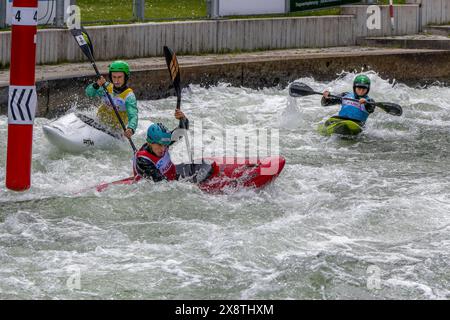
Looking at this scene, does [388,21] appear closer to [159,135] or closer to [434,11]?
[434,11]

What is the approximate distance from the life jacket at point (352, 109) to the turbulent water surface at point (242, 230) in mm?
447

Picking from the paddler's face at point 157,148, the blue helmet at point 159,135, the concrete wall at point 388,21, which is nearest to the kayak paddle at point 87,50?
the paddler's face at point 157,148

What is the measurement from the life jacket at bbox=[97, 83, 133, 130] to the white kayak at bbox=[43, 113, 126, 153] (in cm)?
11

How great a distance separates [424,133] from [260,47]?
4399mm

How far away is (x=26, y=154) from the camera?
9.91m

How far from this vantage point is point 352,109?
14242 mm

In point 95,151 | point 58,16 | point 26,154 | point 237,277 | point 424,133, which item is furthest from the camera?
point 58,16

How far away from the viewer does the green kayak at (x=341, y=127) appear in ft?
45.7

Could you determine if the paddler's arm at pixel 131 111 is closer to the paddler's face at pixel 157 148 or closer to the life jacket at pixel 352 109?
the paddler's face at pixel 157 148

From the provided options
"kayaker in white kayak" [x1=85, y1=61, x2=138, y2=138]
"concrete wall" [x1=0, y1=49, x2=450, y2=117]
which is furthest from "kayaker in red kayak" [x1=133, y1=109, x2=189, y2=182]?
"concrete wall" [x1=0, y1=49, x2=450, y2=117]

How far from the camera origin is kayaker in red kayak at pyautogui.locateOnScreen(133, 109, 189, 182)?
10328mm
